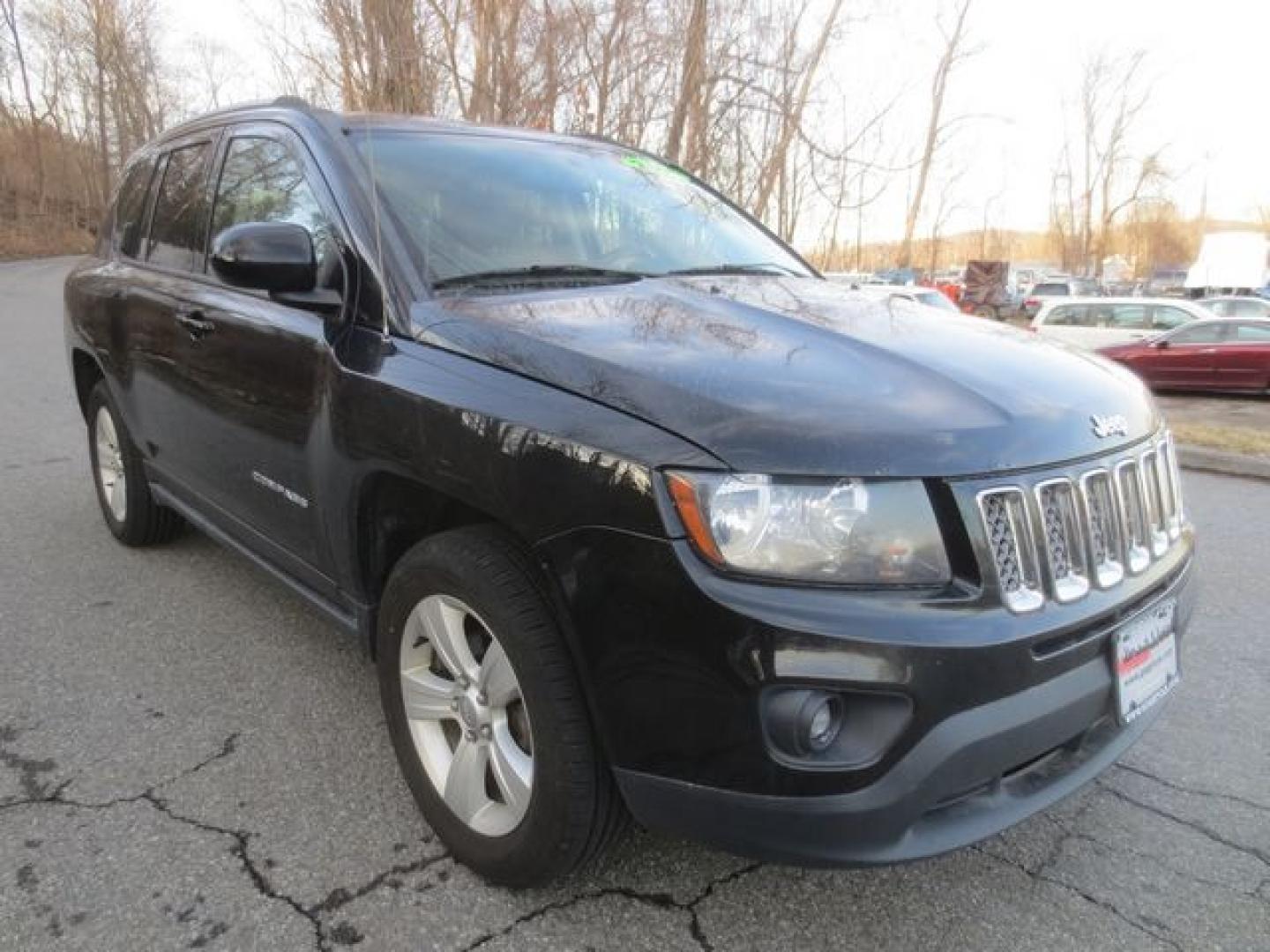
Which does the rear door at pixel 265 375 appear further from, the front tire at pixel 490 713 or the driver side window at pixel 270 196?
the front tire at pixel 490 713

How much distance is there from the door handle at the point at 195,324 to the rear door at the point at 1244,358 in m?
15.4

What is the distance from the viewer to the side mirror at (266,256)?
2.32 metres

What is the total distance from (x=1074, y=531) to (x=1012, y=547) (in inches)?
8.0

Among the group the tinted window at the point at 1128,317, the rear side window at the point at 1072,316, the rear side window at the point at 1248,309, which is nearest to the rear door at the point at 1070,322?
the rear side window at the point at 1072,316

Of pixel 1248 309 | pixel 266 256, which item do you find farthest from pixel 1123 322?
pixel 266 256

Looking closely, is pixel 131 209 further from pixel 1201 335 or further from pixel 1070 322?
pixel 1070 322

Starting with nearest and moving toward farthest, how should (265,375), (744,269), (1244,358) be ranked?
(265,375) < (744,269) < (1244,358)

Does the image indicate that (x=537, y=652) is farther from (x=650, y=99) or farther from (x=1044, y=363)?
(x=650, y=99)

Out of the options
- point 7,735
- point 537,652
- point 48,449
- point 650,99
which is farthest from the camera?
point 650,99

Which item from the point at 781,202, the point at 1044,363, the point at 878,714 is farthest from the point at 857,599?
the point at 781,202

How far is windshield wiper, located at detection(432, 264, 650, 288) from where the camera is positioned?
7.98 ft

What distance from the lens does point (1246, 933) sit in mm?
2072

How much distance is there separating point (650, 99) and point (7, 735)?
9.56 meters

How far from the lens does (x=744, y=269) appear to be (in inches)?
121
